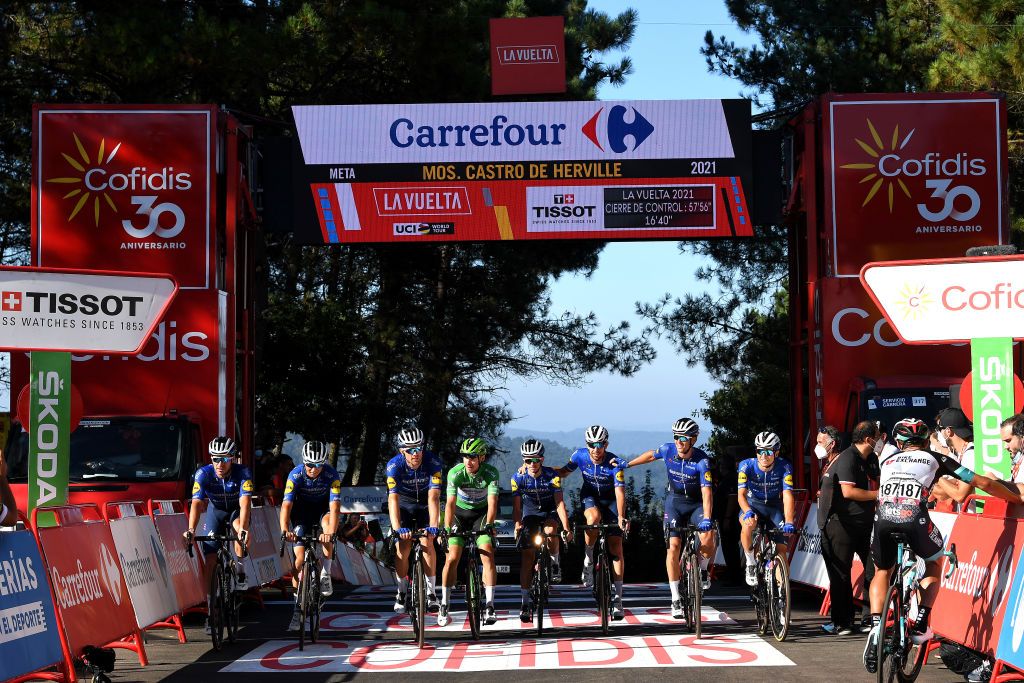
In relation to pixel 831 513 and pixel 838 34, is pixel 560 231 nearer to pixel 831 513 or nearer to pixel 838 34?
pixel 831 513

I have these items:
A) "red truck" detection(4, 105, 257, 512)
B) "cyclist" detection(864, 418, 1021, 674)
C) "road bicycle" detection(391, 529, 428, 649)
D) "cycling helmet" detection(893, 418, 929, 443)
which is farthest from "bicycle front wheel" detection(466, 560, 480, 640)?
"red truck" detection(4, 105, 257, 512)

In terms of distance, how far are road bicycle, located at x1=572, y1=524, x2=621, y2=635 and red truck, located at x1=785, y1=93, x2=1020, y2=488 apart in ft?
17.1

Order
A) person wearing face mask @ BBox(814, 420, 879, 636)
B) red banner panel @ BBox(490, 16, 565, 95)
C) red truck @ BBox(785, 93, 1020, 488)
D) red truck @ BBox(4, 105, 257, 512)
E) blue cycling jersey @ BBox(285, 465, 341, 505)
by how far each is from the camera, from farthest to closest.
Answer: red banner panel @ BBox(490, 16, 565, 95) < red truck @ BBox(785, 93, 1020, 488) < red truck @ BBox(4, 105, 257, 512) < blue cycling jersey @ BBox(285, 465, 341, 505) < person wearing face mask @ BBox(814, 420, 879, 636)

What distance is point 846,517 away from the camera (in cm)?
1247

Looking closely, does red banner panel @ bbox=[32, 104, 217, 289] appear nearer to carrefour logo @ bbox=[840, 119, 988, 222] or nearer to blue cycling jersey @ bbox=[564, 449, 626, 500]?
blue cycling jersey @ bbox=[564, 449, 626, 500]

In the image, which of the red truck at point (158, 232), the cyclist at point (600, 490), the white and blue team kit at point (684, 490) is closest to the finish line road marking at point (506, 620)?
the cyclist at point (600, 490)

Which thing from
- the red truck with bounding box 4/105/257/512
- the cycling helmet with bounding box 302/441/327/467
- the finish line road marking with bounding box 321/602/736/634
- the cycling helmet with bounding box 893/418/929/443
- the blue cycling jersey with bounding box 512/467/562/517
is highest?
the red truck with bounding box 4/105/257/512

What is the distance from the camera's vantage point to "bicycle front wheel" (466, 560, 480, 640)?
13031 mm

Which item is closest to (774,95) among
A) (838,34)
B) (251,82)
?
(838,34)

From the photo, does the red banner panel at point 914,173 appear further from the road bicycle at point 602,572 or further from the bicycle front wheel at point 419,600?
the bicycle front wheel at point 419,600

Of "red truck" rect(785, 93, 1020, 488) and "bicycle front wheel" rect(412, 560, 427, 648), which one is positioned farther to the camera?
"red truck" rect(785, 93, 1020, 488)

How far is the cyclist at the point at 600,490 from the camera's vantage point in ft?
46.4

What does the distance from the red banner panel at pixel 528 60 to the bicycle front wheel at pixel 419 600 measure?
397 inches

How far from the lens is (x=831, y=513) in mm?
12609
